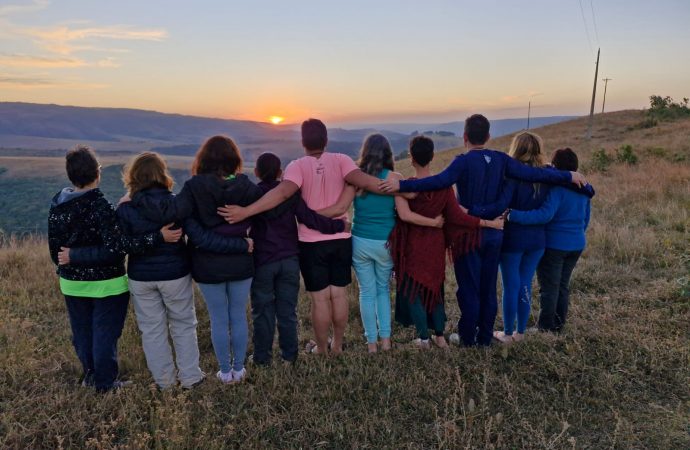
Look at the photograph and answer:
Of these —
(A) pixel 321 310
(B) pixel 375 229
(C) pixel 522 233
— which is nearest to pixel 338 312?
(A) pixel 321 310

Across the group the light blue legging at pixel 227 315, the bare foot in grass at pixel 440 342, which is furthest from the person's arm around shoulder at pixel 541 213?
the light blue legging at pixel 227 315

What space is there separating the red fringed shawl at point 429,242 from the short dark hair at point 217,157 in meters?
1.55

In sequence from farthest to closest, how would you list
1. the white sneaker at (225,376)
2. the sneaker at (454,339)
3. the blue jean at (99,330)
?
the sneaker at (454,339) → the white sneaker at (225,376) → the blue jean at (99,330)

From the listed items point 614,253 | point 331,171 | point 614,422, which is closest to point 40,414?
point 331,171

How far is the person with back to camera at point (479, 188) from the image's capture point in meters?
3.82

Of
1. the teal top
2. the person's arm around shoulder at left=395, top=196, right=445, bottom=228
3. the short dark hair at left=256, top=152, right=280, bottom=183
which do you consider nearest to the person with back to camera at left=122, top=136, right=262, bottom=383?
the short dark hair at left=256, top=152, right=280, bottom=183

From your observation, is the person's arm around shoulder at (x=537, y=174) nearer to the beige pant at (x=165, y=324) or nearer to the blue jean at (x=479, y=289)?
the blue jean at (x=479, y=289)

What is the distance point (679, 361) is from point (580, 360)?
85cm

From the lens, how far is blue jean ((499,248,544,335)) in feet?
14.0

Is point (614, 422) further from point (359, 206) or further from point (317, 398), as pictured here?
point (359, 206)

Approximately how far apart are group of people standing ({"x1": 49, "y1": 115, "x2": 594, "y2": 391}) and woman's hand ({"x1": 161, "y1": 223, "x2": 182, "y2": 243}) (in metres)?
0.01

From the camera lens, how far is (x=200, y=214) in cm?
346

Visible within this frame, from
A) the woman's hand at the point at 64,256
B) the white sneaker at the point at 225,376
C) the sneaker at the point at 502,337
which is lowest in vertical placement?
the white sneaker at the point at 225,376

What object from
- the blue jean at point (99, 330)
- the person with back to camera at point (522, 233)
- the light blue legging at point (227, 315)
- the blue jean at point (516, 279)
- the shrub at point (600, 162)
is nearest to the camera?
the blue jean at point (99, 330)
